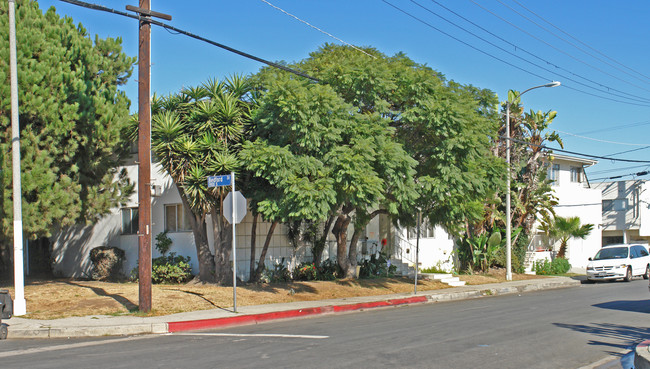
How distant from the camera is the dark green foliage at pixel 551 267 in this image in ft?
108

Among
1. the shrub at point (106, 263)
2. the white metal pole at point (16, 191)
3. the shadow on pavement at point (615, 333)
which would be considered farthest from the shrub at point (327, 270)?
the white metal pole at point (16, 191)

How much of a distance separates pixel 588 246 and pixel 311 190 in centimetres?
3154

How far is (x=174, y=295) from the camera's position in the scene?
640 inches

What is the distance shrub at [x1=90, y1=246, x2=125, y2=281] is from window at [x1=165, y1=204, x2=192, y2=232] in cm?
217

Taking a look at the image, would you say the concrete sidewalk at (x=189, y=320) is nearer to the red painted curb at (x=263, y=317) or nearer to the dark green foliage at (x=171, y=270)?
the red painted curb at (x=263, y=317)

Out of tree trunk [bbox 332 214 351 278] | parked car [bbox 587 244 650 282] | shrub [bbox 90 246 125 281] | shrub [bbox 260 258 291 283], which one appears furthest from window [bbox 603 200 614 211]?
shrub [bbox 90 246 125 281]

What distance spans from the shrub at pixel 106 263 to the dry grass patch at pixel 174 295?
2.29 m

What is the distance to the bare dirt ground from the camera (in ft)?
47.6

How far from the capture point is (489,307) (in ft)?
55.0

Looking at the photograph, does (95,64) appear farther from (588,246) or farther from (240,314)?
(588,246)

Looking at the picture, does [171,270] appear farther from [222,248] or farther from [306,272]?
[306,272]

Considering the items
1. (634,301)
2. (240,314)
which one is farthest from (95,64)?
(634,301)

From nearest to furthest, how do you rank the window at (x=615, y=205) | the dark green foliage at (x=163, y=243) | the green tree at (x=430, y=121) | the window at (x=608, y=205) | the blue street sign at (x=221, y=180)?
the blue street sign at (x=221, y=180), the green tree at (x=430, y=121), the dark green foliage at (x=163, y=243), the window at (x=615, y=205), the window at (x=608, y=205)

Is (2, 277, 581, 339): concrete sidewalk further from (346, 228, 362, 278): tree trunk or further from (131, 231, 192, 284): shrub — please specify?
(131, 231, 192, 284): shrub
